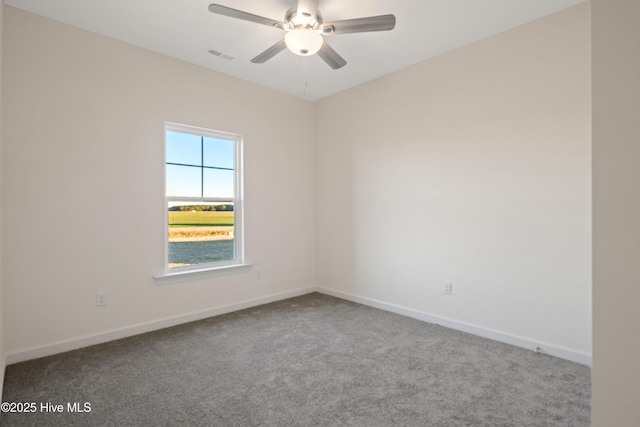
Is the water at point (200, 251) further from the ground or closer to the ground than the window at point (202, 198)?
closer to the ground

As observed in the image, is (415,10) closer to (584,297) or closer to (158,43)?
(158,43)

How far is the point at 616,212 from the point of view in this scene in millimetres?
888

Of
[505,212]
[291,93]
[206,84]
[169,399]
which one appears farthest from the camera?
[291,93]

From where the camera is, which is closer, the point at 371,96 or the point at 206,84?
the point at 206,84

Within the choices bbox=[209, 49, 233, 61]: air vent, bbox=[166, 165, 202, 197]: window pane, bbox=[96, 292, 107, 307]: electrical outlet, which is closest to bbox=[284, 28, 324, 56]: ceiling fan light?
bbox=[209, 49, 233, 61]: air vent

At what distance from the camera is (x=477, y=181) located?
120 inches

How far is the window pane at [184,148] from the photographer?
341 centimetres

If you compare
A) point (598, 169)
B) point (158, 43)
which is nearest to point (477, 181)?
point (598, 169)

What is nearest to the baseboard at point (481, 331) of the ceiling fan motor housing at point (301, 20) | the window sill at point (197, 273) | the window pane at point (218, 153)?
the window sill at point (197, 273)

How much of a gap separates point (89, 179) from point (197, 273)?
1343mm

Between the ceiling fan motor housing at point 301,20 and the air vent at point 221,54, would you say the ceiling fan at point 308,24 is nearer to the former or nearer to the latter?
the ceiling fan motor housing at point 301,20

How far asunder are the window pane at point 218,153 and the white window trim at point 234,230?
60mm

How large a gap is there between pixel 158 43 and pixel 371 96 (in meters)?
2.32

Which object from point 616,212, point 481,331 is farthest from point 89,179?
point 481,331
